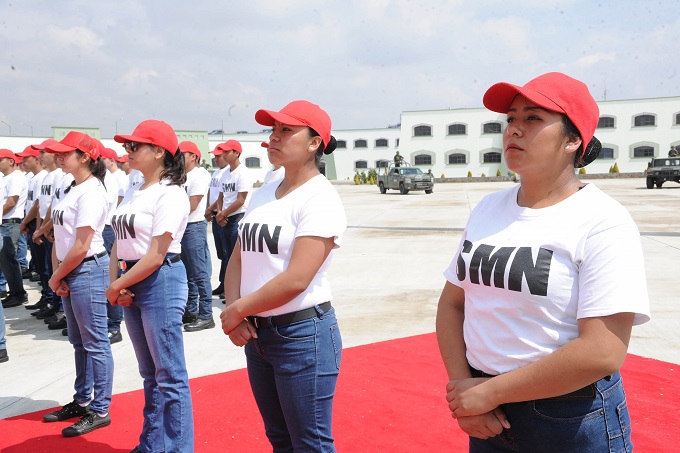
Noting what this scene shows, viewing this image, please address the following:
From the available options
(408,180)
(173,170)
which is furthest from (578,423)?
(408,180)

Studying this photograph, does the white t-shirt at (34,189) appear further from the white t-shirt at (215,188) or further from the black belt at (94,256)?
the black belt at (94,256)

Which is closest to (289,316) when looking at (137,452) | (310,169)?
(310,169)

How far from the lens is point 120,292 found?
320cm

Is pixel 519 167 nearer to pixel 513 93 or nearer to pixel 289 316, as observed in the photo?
pixel 513 93

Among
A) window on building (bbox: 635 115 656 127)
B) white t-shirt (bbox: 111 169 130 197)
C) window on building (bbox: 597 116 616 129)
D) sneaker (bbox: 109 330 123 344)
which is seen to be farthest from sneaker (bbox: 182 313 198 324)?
window on building (bbox: 635 115 656 127)

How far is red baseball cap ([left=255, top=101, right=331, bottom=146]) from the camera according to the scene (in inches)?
98.3

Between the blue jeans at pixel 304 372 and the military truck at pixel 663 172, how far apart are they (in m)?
32.2

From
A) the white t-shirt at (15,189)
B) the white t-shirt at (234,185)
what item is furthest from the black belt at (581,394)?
the white t-shirt at (15,189)

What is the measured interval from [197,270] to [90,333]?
269 centimetres

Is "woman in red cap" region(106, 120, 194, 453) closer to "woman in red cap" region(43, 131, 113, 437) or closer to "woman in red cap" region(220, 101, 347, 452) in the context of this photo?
Result: "woman in red cap" region(43, 131, 113, 437)

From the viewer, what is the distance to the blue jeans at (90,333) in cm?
379

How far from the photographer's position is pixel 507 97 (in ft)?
5.90

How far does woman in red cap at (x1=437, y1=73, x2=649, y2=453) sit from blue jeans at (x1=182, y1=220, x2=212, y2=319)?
487 centimetres

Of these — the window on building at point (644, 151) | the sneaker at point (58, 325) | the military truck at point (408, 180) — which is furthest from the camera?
the window on building at point (644, 151)
